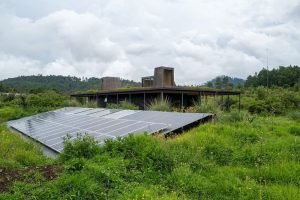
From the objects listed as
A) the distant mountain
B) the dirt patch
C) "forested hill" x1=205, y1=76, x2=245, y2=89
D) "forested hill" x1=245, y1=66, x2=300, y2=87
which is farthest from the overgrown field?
"forested hill" x1=245, y1=66, x2=300, y2=87

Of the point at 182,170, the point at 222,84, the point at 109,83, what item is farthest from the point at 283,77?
the point at 182,170

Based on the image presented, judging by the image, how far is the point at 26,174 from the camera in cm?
520

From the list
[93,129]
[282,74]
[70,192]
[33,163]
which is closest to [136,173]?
[70,192]

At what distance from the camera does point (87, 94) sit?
112 feet

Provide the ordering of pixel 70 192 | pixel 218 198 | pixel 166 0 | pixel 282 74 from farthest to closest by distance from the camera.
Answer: pixel 282 74, pixel 166 0, pixel 218 198, pixel 70 192

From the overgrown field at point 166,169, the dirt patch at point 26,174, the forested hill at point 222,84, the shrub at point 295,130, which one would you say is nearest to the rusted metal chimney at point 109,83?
the forested hill at point 222,84

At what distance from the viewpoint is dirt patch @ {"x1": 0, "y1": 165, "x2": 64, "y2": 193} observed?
16.3 feet

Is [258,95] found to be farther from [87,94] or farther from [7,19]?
[7,19]

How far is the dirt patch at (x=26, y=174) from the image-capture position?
497 cm

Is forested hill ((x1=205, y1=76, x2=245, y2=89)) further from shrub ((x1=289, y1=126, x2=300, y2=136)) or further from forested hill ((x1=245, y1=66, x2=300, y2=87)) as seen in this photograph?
shrub ((x1=289, y1=126, x2=300, y2=136))

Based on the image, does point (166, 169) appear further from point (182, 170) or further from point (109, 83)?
point (109, 83)

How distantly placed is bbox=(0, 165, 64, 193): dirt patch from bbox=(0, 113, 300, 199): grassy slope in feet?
0.72

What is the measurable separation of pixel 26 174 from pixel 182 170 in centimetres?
271

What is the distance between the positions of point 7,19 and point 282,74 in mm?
47086
